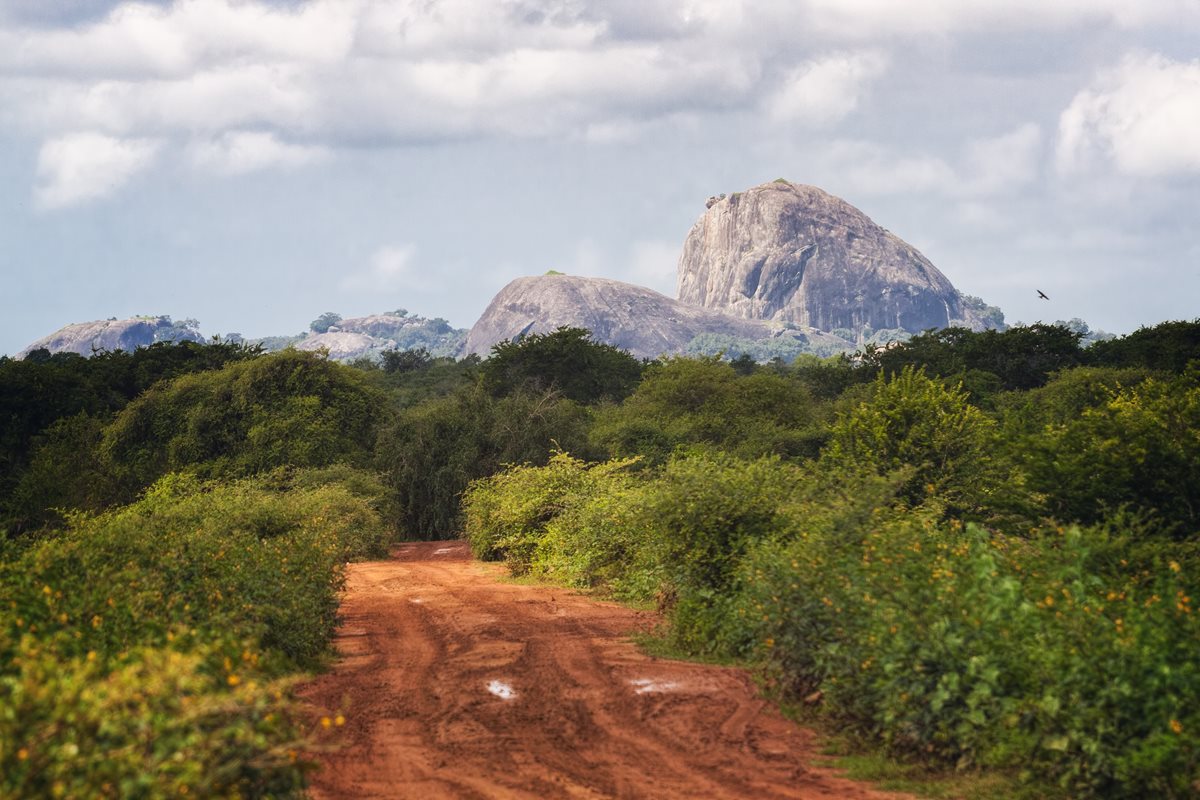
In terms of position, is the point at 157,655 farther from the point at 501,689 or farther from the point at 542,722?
the point at 501,689

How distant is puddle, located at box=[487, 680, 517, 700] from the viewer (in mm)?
11977

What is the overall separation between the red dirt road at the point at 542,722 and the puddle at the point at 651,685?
2cm

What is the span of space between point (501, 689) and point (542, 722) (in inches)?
60.1

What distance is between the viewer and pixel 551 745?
395 inches

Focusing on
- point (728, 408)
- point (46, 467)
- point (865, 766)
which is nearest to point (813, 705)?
point (865, 766)

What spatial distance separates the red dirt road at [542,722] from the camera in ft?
29.1

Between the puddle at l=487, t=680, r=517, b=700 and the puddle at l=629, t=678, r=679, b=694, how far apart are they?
1.25 metres

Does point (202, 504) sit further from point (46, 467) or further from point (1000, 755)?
point (46, 467)

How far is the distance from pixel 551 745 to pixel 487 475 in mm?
29992

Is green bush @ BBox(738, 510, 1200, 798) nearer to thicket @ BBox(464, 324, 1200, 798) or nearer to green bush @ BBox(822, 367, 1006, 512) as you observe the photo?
thicket @ BBox(464, 324, 1200, 798)

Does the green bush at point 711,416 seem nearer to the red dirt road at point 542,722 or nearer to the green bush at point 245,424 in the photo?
the green bush at point 245,424

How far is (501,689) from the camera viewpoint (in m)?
12.3

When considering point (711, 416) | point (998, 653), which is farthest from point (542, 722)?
point (711, 416)

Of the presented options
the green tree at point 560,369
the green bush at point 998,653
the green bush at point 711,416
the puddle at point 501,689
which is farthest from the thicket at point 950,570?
the green tree at point 560,369
